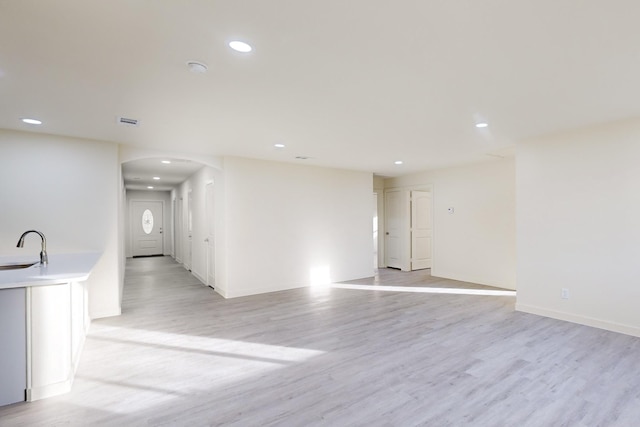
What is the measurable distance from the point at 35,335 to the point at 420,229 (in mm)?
7725

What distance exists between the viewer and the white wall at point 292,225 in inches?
219

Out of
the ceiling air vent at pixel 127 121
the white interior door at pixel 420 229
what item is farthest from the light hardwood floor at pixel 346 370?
the white interior door at pixel 420 229

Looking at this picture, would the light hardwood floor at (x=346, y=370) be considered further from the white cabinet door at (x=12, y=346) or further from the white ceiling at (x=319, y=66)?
the white ceiling at (x=319, y=66)

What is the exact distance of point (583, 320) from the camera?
392 cm

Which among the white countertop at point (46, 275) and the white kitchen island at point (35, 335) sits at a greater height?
the white countertop at point (46, 275)

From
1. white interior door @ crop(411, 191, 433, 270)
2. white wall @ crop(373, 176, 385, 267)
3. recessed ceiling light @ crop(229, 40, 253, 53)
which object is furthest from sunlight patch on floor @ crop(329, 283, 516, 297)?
recessed ceiling light @ crop(229, 40, 253, 53)

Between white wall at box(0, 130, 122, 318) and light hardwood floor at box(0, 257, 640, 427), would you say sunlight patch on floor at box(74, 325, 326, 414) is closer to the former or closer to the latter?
light hardwood floor at box(0, 257, 640, 427)

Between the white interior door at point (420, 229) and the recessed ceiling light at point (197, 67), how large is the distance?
6.78m

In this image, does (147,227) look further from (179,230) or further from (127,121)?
(127,121)

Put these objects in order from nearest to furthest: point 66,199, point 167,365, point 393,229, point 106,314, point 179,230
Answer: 1. point 167,365
2. point 66,199
3. point 106,314
4. point 393,229
5. point 179,230

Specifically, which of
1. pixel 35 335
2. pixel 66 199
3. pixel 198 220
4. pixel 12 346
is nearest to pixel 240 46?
pixel 35 335

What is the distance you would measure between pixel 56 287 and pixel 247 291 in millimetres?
3360

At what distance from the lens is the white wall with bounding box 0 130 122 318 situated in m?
3.87

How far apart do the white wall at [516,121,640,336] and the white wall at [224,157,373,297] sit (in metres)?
3.34
